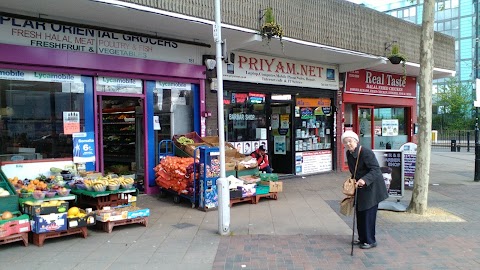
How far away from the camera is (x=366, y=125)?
620 inches

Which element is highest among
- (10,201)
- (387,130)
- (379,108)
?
(379,108)

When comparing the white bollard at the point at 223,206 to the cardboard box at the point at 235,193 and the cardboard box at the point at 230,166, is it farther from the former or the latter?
the cardboard box at the point at 230,166

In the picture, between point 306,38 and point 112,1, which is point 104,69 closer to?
point 112,1

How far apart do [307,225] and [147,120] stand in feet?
14.7

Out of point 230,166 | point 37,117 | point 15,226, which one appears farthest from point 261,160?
point 15,226

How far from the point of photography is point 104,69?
8.45 meters

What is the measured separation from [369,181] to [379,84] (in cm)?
1082

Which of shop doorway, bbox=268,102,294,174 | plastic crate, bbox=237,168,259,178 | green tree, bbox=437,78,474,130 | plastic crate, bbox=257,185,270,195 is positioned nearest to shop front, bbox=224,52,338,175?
shop doorway, bbox=268,102,294,174

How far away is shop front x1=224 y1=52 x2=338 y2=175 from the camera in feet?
36.8

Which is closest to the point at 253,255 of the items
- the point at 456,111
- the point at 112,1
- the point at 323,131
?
the point at 112,1

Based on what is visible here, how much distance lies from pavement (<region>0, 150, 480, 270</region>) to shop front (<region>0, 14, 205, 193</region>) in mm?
1904

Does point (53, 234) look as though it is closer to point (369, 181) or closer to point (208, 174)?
point (208, 174)

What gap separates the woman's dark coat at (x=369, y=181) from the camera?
5605 mm

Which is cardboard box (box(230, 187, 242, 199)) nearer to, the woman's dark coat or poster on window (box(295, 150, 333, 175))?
the woman's dark coat
